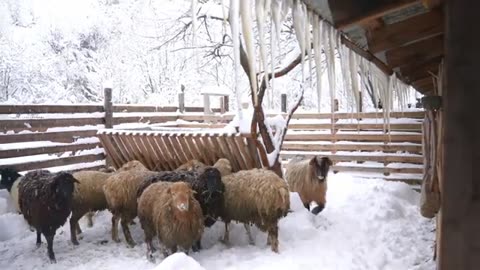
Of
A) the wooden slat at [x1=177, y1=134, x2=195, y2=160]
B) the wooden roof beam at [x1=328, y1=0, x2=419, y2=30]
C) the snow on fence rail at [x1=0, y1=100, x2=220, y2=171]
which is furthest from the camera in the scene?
the snow on fence rail at [x1=0, y1=100, x2=220, y2=171]

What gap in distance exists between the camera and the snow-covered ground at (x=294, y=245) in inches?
185

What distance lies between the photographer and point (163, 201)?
4.71 meters

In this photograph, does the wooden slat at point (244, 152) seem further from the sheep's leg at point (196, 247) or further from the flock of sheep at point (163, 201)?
the sheep's leg at point (196, 247)

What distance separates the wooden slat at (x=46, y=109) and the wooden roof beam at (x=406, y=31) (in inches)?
250

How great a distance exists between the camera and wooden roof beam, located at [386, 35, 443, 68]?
2973mm

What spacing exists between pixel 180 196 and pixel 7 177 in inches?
127

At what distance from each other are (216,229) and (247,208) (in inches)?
40.6

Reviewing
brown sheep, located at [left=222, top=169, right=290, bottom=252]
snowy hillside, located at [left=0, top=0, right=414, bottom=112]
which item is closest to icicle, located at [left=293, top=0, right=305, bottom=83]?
brown sheep, located at [left=222, top=169, right=290, bottom=252]

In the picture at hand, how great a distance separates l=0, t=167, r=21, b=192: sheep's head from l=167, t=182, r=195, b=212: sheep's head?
2.94m

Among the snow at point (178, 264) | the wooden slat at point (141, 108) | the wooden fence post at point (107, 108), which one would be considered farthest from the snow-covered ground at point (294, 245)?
the wooden slat at point (141, 108)

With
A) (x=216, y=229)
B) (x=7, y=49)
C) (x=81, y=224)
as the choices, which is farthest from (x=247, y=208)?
(x=7, y=49)

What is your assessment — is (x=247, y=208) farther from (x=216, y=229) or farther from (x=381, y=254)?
(x=381, y=254)

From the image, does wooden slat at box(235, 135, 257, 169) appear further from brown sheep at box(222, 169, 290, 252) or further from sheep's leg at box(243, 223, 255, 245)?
sheep's leg at box(243, 223, 255, 245)

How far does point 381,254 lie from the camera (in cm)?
504
